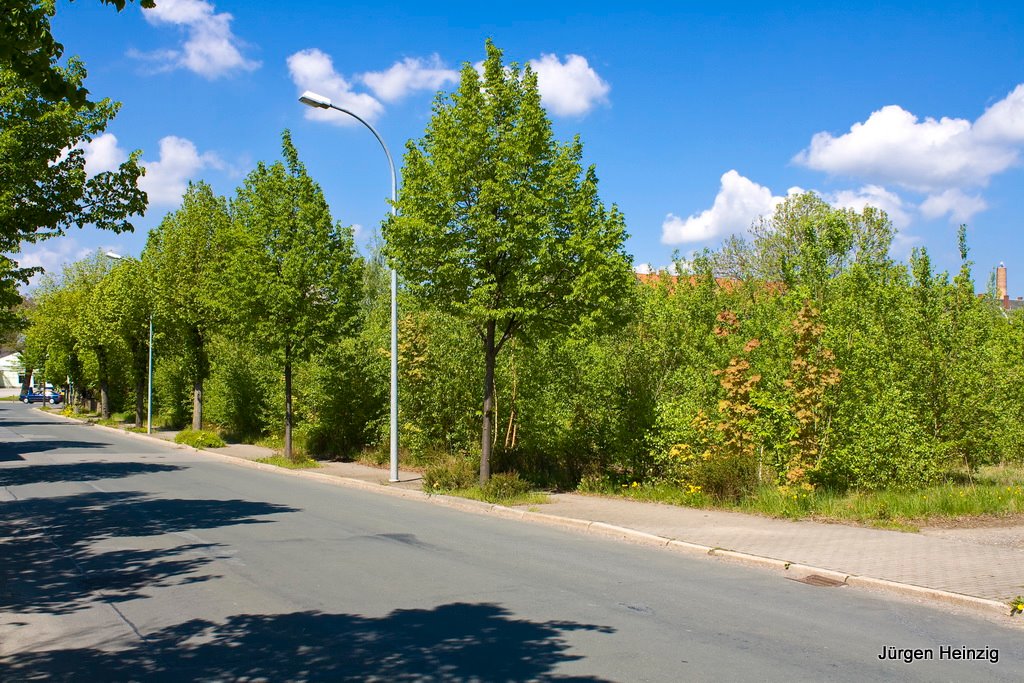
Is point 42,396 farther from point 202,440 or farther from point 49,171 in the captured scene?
point 49,171

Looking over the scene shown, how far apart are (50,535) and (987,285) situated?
776 inches

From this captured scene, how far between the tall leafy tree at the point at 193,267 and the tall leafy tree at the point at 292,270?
702 centimetres

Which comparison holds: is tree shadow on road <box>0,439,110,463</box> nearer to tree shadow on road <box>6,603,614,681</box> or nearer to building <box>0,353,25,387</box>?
tree shadow on road <box>6,603,614,681</box>

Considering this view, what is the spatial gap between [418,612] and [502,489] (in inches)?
301

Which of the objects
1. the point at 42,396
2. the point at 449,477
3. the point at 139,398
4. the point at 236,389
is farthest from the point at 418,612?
the point at 42,396

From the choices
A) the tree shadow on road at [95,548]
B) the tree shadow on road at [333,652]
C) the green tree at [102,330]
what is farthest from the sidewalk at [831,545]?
the green tree at [102,330]

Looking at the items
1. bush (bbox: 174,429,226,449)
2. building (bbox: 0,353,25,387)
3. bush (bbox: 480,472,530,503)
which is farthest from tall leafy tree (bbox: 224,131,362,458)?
building (bbox: 0,353,25,387)

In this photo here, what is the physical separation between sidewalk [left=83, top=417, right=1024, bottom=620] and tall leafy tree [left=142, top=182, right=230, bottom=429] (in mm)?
19073

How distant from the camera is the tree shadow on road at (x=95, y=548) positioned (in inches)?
292

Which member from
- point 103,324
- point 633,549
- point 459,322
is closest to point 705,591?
point 633,549

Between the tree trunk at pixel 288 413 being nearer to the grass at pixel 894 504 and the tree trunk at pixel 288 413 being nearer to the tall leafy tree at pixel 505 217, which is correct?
the tall leafy tree at pixel 505 217

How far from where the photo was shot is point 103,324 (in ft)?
126

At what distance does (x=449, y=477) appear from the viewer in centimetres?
1555

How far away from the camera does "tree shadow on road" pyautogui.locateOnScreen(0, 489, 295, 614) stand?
741 cm
